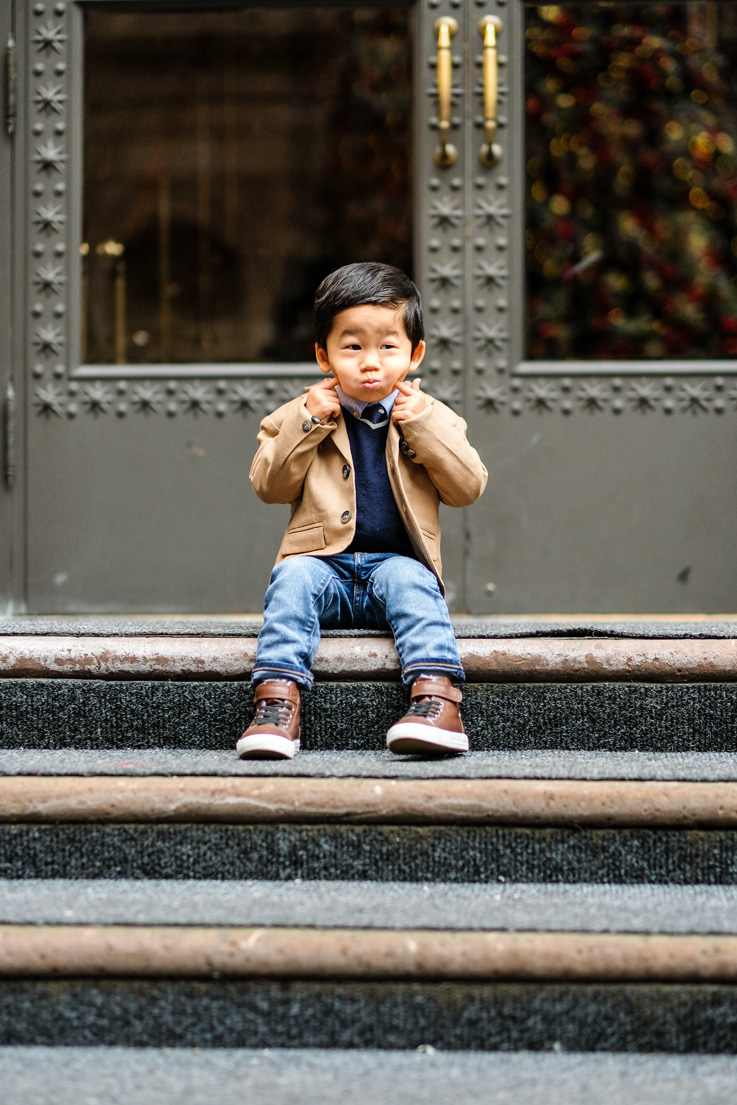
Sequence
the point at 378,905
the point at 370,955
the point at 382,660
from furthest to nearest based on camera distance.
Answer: the point at 382,660, the point at 378,905, the point at 370,955

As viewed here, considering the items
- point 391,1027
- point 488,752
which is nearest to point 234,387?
point 488,752

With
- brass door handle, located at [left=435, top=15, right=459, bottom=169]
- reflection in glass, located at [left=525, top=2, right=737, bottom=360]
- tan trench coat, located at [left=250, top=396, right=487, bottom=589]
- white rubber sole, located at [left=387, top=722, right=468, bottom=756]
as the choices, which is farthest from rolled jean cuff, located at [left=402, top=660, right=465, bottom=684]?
brass door handle, located at [left=435, top=15, right=459, bottom=169]

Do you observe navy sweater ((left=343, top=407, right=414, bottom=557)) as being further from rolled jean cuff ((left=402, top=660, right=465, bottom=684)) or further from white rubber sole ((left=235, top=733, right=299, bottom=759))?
white rubber sole ((left=235, top=733, right=299, bottom=759))

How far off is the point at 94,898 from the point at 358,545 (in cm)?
106

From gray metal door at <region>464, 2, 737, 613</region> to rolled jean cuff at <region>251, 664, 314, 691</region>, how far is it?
4.44 feet

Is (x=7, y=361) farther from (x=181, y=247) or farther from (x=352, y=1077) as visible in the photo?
(x=352, y=1077)

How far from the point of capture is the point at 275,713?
2139 mm

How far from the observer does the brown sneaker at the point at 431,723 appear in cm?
208

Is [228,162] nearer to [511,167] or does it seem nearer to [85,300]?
[85,300]

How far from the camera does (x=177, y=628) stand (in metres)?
2.55

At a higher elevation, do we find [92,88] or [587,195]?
[92,88]

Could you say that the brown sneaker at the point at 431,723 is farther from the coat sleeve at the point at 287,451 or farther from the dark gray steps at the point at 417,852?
the coat sleeve at the point at 287,451

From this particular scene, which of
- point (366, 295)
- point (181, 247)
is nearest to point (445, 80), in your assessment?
point (181, 247)

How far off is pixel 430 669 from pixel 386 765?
0.24m
